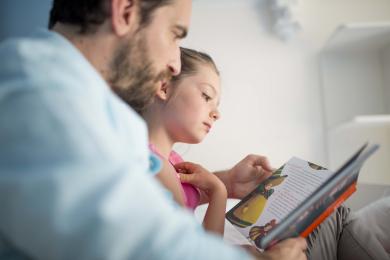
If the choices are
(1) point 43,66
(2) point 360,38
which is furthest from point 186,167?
(2) point 360,38

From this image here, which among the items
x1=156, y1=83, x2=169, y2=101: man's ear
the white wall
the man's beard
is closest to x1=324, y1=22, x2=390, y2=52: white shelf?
the white wall

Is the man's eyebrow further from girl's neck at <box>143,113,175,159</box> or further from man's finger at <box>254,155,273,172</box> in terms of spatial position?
man's finger at <box>254,155,273,172</box>

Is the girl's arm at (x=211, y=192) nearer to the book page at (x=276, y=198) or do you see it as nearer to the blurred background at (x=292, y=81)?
the book page at (x=276, y=198)

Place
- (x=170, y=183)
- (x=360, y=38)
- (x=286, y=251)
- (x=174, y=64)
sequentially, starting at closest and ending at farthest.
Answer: (x=286, y=251) → (x=174, y=64) → (x=170, y=183) → (x=360, y=38)

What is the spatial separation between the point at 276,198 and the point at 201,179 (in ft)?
0.62

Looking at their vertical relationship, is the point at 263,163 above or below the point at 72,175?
below

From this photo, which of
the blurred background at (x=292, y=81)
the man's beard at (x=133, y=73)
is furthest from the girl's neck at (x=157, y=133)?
the blurred background at (x=292, y=81)

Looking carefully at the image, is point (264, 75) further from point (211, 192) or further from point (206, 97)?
point (211, 192)

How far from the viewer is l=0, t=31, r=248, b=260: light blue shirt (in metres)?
0.33

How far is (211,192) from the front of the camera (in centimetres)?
87

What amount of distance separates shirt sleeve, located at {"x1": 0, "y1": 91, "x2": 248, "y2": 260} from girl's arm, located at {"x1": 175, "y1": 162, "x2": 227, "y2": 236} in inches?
17.5

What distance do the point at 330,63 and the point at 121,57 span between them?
1.38 metres

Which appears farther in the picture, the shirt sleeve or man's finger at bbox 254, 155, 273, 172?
man's finger at bbox 254, 155, 273, 172

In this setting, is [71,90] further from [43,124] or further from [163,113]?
[163,113]
